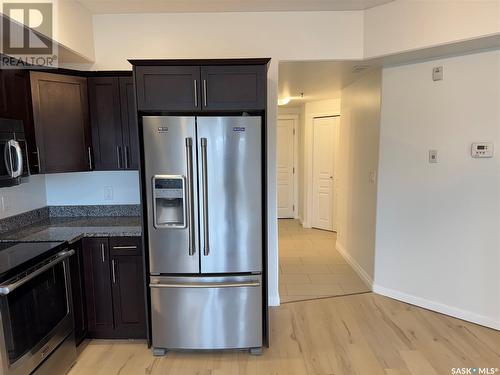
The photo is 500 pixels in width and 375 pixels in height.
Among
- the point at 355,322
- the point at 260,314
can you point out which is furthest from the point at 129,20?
the point at 355,322

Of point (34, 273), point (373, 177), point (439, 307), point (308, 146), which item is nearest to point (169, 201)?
point (34, 273)

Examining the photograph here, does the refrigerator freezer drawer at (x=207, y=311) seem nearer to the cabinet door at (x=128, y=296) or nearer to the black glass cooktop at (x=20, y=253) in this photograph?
the cabinet door at (x=128, y=296)

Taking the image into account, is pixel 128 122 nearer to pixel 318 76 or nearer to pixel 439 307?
pixel 318 76

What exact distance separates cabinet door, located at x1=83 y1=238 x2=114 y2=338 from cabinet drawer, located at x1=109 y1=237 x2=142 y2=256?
53 millimetres

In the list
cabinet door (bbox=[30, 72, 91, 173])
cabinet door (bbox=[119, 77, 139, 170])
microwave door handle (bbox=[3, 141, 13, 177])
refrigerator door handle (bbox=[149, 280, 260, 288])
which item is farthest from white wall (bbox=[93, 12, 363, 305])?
refrigerator door handle (bbox=[149, 280, 260, 288])

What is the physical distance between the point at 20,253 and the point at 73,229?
58 centimetres

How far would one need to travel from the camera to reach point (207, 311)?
2.40 meters

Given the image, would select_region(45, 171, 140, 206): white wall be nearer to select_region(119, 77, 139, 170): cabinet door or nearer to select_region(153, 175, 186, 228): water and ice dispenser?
select_region(119, 77, 139, 170): cabinet door

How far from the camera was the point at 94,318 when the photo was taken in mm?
2607

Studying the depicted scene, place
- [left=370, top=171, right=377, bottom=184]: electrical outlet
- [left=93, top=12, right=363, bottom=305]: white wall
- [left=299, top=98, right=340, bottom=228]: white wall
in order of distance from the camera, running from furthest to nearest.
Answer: [left=299, top=98, right=340, bottom=228]: white wall → [left=370, top=171, right=377, bottom=184]: electrical outlet → [left=93, top=12, right=363, bottom=305]: white wall

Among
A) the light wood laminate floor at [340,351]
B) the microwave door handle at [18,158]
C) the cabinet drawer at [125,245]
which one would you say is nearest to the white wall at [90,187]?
→ the cabinet drawer at [125,245]

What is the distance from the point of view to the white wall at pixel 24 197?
2.57 m

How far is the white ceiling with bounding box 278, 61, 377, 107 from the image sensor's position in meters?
3.15

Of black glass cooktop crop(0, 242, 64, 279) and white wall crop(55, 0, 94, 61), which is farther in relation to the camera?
white wall crop(55, 0, 94, 61)
